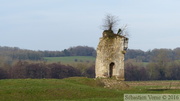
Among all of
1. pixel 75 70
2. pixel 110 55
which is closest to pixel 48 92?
pixel 110 55

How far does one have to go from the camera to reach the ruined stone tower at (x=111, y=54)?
123 ft

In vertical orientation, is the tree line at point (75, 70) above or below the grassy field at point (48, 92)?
above

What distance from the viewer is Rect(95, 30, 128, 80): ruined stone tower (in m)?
37.5

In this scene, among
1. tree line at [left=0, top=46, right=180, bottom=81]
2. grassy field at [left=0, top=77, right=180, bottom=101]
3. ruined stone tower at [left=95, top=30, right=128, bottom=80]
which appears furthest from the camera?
tree line at [left=0, top=46, right=180, bottom=81]

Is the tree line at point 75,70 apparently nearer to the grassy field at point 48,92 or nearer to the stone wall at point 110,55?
the stone wall at point 110,55

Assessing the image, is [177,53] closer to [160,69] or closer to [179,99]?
[160,69]

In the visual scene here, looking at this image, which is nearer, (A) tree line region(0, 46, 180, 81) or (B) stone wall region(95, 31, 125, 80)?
(B) stone wall region(95, 31, 125, 80)

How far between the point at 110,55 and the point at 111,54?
0.42ft

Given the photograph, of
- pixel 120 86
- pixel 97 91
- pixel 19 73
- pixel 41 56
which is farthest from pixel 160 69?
pixel 97 91

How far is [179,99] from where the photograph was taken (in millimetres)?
22250

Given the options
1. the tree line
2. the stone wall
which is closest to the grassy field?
the stone wall

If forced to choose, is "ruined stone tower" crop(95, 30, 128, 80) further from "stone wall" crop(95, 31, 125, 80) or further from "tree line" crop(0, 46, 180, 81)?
"tree line" crop(0, 46, 180, 81)

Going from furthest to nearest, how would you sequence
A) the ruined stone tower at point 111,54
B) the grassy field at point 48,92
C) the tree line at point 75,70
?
1. the tree line at point 75,70
2. the ruined stone tower at point 111,54
3. the grassy field at point 48,92

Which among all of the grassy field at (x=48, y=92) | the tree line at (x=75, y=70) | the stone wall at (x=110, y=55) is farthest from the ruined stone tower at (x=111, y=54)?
the tree line at (x=75, y=70)
